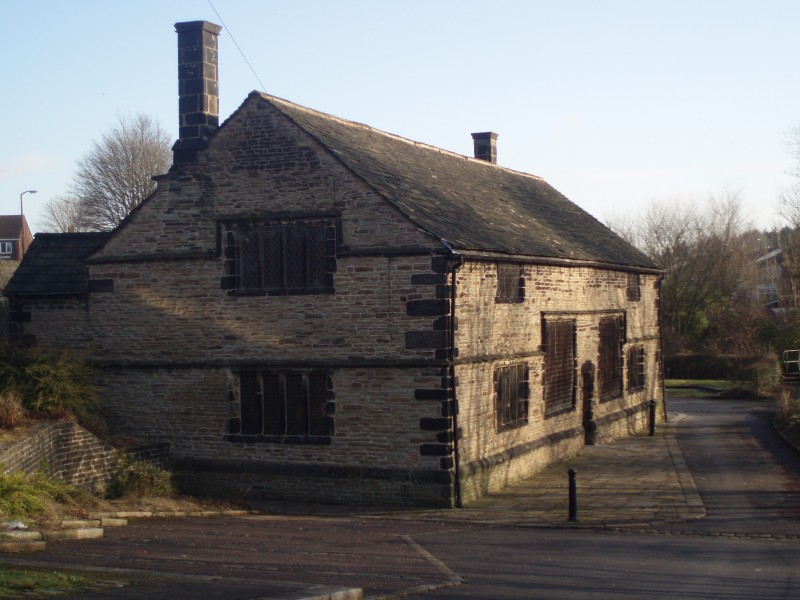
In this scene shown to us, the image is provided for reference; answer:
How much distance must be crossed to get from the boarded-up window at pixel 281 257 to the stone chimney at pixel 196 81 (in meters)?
2.44

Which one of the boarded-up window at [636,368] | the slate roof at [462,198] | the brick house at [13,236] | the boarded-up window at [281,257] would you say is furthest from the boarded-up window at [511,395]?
the brick house at [13,236]

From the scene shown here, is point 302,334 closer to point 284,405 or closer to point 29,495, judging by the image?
point 284,405

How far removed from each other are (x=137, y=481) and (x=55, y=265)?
6240 mm

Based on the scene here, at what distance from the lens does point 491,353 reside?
1989cm

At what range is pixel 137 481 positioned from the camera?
59.8ft

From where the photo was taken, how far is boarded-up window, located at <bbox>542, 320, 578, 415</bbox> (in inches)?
909

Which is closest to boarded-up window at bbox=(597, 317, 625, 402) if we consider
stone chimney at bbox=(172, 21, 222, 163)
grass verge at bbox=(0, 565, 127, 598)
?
stone chimney at bbox=(172, 21, 222, 163)

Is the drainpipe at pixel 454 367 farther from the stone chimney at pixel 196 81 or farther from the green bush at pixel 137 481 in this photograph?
the stone chimney at pixel 196 81

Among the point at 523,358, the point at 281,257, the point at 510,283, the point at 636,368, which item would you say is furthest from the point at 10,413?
the point at 636,368

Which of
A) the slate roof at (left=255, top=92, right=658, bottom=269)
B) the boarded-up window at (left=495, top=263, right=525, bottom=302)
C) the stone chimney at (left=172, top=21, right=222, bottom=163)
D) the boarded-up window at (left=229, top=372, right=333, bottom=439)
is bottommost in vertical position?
the boarded-up window at (left=229, top=372, right=333, bottom=439)

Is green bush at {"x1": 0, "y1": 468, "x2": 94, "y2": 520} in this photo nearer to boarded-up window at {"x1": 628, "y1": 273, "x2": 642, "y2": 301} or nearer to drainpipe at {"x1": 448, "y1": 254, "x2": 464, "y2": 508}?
drainpipe at {"x1": 448, "y1": 254, "x2": 464, "y2": 508}

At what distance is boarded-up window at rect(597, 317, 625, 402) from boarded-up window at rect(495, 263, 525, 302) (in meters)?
6.48

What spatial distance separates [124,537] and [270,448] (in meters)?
5.72

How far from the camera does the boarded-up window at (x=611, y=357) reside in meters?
27.3
